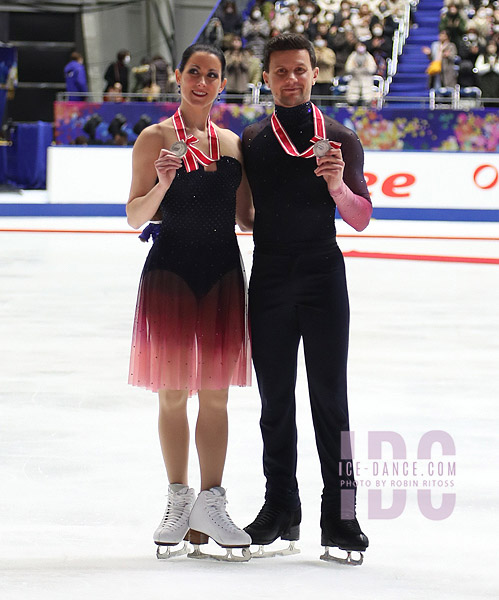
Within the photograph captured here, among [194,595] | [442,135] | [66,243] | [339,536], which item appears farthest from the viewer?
[442,135]

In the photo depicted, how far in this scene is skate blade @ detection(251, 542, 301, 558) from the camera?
2.95 meters

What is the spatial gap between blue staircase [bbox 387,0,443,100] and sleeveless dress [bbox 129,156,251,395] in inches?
598

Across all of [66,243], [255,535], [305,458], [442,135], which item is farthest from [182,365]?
[442,135]

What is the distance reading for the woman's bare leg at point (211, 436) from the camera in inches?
118

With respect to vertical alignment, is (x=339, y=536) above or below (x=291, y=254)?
below

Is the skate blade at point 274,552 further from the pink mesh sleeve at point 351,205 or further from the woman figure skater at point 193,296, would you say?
the pink mesh sleeve at point 351,205

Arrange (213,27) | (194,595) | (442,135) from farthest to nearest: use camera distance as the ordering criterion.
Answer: (213,27), (442,135), (194,595)

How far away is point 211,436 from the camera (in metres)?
3.01

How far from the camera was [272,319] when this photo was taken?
115 inches

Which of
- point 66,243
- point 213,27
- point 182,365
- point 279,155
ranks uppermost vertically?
point 213,27

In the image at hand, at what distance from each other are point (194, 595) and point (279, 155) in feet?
4.02

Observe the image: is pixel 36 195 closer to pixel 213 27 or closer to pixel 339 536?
pixel 213 27

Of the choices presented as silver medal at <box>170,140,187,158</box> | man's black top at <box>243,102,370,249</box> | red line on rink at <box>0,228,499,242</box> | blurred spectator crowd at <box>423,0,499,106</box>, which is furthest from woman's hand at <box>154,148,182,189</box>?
blurred spectator crowd at <box>423,0,499,106</box>

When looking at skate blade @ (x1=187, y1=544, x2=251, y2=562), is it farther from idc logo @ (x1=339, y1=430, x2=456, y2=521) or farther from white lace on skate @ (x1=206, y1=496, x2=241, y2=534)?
idc logo @ (x1=339, y1=430, x2=456, y2=521)
